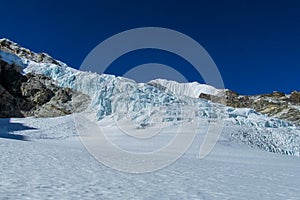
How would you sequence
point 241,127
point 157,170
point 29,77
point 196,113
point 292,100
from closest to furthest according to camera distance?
1. point 157,170
2. point 241,127
3. point 196,113
4. point 29,77
5. point 292,100

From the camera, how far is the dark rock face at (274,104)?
8329cm

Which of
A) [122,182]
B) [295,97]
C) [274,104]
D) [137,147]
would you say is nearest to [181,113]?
[137,147]

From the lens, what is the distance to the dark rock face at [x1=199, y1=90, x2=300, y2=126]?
273 feet

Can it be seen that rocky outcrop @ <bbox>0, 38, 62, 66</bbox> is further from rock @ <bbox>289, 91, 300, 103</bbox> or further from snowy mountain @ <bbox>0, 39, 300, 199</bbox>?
rock @ <bbox>289, 91, 300, 103</bbox>

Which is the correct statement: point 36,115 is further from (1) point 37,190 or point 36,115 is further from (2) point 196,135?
(1) point 37,190

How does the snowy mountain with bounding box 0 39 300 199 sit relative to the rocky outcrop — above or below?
below

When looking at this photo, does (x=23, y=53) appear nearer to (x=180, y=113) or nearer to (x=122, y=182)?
(x=180, y=113)

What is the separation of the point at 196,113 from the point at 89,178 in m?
25.4

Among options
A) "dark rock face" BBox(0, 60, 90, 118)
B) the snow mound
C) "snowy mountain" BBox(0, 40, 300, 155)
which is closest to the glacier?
"snowy mountain" BBox(0, 40, 300, 155)

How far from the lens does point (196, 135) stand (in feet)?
88.8

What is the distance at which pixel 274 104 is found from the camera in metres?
95.0

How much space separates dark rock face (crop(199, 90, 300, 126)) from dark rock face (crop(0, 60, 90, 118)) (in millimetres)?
35736

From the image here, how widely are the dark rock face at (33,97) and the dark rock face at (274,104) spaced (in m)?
35.7

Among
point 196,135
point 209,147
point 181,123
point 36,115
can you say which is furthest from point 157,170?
point 36,115
